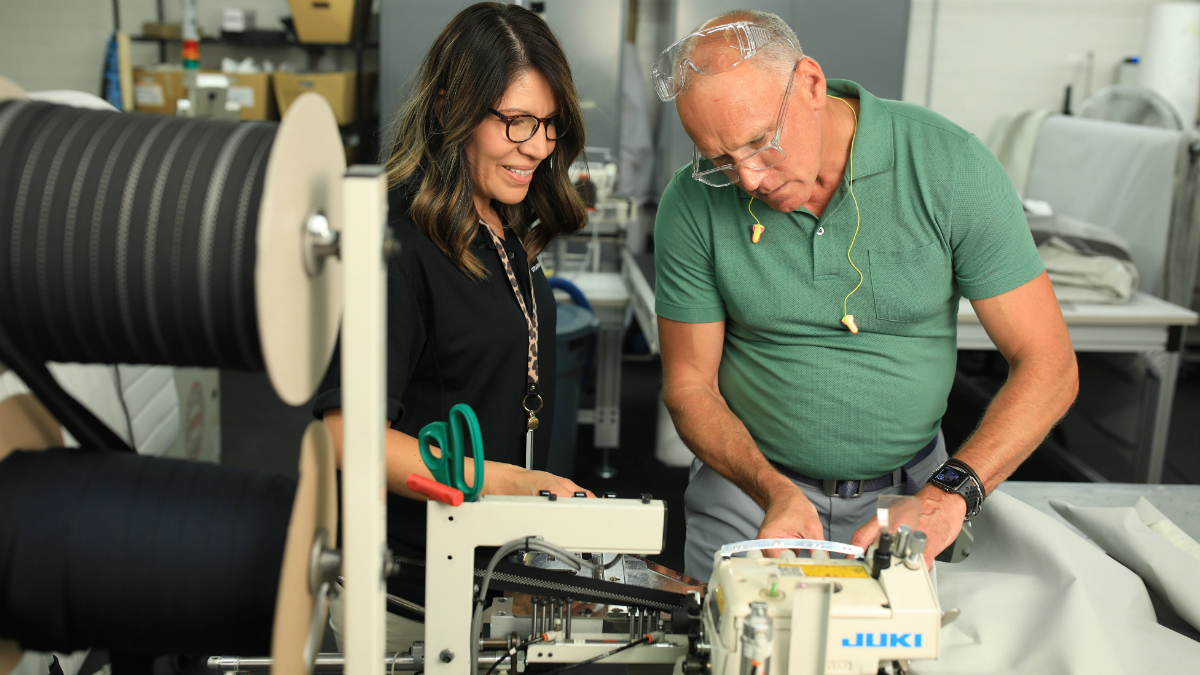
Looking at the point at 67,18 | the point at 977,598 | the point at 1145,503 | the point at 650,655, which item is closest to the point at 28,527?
the point at 650,655

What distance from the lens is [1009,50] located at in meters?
5.32

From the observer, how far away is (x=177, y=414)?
2.48m

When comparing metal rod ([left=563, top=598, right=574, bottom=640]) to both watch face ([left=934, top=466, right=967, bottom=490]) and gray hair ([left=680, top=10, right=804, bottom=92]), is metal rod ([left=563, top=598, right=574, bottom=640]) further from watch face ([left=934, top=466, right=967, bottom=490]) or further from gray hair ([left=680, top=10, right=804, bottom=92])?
gray hair ([left=680, top=10, right=804, bottom=92])

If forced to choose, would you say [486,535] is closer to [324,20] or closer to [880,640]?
[880,640]

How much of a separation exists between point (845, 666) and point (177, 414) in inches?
86.5

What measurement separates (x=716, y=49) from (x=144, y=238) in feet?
2.75

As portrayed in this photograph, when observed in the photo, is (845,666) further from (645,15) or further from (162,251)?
(645,15)

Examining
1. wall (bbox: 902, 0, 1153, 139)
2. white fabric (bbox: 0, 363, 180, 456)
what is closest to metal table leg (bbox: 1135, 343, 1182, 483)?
wall (bbox: 902, 0, 1153, 139)

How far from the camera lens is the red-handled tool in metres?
0.87

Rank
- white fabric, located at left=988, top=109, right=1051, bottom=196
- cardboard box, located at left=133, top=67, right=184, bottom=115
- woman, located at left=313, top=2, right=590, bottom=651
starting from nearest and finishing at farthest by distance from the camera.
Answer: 1. woman, located at left=313, top=2, right=590, bottom=651
2. white fabric, located at left=988, top=109, right=1051, bottom=196
3. cardboard box, located at left=133, top=67, right=184, bottom=115

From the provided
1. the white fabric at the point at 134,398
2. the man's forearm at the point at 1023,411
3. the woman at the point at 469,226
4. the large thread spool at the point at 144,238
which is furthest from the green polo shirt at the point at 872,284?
the white fabric at the point at 134,398

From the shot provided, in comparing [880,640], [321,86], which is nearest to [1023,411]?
[880,640]

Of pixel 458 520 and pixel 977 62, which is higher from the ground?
pixel 977 62

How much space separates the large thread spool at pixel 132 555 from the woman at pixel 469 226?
0.39 metres
